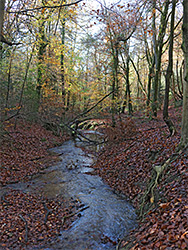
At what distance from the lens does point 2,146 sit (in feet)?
35.8

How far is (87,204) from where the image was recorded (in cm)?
719

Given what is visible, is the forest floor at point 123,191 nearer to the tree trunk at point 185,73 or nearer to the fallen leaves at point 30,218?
the fallen leaves at point 30,218

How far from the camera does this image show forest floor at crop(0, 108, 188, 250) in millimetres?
4387

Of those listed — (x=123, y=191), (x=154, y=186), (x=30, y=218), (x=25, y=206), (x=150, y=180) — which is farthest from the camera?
(x=123, y=191)

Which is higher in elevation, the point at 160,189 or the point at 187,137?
the point at 187,137

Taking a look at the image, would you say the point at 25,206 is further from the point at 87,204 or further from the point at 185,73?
the point at 185,73

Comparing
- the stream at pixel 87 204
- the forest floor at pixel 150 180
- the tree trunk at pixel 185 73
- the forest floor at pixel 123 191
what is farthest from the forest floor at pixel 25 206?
the tree trunk at pixel 185 73

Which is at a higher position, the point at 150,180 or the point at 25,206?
the point at 150,180

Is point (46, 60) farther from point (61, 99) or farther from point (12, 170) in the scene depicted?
point (12, 170)

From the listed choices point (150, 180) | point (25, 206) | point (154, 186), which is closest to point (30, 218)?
point (25, 206)

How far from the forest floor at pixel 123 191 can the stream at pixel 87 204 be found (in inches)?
13.8

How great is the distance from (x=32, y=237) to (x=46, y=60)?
52.7ft

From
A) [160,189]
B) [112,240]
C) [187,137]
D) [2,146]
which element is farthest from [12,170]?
[187,137]

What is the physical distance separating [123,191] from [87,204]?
1.72 metres
